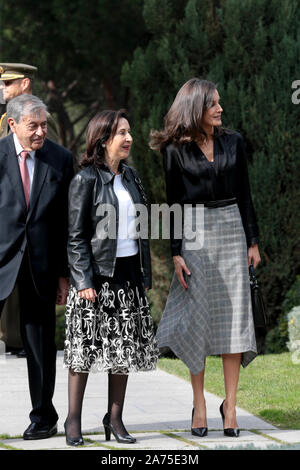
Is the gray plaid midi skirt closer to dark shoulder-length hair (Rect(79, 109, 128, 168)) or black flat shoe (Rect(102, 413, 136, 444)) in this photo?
black flat shoe (Rect(102, 413, 136, 444))

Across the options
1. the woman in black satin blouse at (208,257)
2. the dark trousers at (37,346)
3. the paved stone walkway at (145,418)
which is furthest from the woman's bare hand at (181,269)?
the paved stone walkway at (145,418)

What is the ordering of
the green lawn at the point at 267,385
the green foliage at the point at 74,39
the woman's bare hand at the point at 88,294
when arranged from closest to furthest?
the woman's bare hand at the point at 88,294 < the green lawn at the point at 267,385 < the green foliage at the point at 74,39

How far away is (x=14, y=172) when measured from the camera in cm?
523

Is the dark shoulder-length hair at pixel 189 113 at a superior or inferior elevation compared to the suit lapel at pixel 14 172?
superior

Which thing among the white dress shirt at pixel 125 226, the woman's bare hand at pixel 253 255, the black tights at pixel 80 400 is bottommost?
the black tights at pixel 80 400

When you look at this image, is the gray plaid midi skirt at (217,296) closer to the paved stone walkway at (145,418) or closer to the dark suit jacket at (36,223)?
the paved stone walkway at (145,418)

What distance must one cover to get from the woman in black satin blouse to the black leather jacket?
49 centimetres

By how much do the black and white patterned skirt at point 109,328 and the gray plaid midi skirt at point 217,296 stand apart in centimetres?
36

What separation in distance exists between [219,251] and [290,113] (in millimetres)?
4085

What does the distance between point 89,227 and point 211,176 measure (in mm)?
789

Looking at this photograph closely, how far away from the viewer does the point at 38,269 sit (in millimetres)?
5203

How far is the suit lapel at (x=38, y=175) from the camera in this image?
521 cm

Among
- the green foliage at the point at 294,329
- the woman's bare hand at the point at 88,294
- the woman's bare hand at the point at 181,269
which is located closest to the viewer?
the woman's bare hand at the point at 88,294
